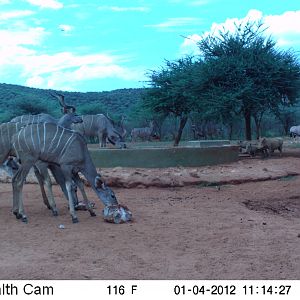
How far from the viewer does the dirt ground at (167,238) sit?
230 inches

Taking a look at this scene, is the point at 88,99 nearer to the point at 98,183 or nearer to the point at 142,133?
the point at 142,133

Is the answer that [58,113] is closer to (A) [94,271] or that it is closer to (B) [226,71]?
(B) [226,71]

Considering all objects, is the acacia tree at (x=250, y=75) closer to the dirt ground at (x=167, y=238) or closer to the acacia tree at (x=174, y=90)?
the acacia tree at (x=174, y=90)

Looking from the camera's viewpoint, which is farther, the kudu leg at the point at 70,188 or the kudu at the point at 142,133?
the kudu at the point at 142,133

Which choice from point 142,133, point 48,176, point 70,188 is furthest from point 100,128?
point 142,133

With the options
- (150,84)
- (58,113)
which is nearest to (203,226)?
(150,84)

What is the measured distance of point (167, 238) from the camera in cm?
751

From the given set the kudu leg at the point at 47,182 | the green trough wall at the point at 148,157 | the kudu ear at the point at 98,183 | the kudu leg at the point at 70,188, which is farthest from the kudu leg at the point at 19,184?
the green trough wall at the point at 148,157

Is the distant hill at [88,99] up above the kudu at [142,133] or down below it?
above

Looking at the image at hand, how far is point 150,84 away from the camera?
990 inches

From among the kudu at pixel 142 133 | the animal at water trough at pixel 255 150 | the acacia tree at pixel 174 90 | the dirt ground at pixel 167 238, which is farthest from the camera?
the kudu at pixel 142 133

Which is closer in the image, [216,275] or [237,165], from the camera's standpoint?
[216,275]

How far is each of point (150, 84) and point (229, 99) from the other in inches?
220

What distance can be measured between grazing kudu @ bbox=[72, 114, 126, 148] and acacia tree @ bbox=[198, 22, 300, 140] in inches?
162
